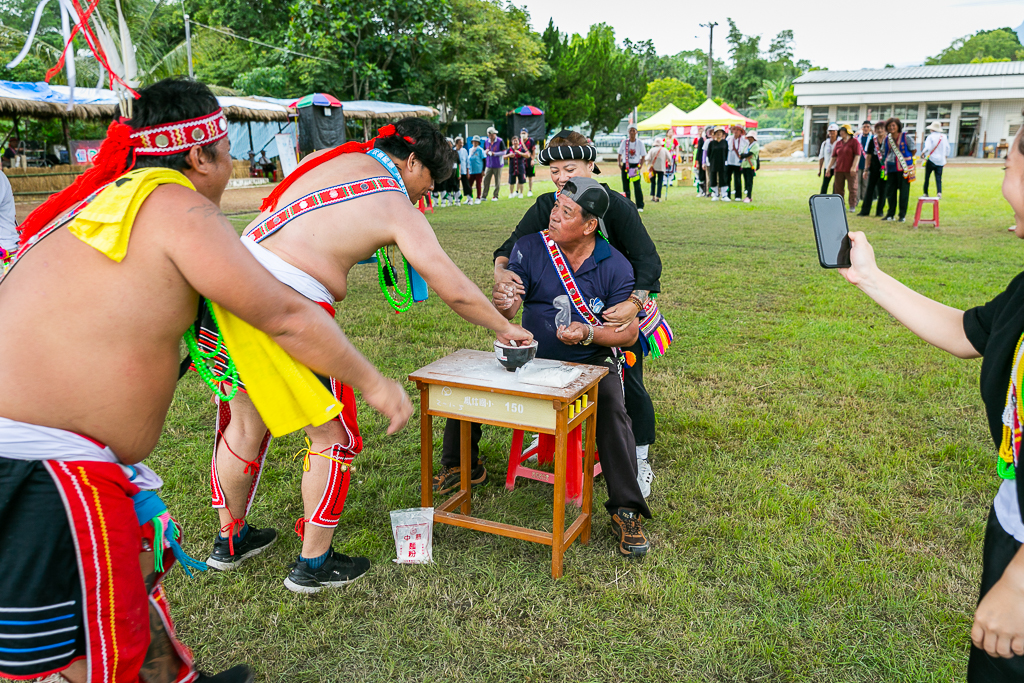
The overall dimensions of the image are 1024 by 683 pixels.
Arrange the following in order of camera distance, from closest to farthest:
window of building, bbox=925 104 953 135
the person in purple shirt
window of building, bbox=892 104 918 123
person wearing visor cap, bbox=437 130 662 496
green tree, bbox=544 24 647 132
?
1. person wearing visor cap, bbox=437 130 662 496
2. the person in purple shirt
3. green tree, bbox=544 24 647 132
4. window of building, bbox=925 104 953 135
5. window of building, bbox=892 104 918 123

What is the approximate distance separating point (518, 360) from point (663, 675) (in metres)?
1.29

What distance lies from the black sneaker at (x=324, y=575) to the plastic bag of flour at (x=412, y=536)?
216 mm

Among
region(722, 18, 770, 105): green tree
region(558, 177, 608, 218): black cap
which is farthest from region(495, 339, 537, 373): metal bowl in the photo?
region(722, 18, 770, 105): green tree

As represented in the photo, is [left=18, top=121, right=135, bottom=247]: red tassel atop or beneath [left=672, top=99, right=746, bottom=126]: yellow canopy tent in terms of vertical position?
beneath

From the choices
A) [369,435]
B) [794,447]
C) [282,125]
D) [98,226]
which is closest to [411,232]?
[98,226]

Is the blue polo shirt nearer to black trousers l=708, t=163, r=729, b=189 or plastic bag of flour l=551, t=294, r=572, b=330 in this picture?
plastic bag of flour l=551, t=294, r=572, b=330

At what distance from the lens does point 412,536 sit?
119 inches

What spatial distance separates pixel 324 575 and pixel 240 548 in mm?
466

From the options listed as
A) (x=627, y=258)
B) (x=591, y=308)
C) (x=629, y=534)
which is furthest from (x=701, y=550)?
(x=627, y=258)

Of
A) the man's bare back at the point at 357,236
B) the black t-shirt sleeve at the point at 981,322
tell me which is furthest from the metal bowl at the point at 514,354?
the black t-shirt sleeve at the point at 981,322

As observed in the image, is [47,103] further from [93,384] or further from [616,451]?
[93,384]

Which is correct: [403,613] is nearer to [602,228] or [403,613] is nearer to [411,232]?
[411,232]

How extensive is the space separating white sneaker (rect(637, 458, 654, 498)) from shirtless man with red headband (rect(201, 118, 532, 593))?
1.16 m

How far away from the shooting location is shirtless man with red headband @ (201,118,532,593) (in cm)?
250
